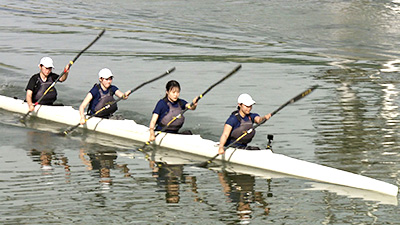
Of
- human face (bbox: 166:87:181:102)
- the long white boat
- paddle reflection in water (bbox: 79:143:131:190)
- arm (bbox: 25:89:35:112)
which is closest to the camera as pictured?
the long white boat

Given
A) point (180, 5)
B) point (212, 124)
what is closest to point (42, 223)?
point (212, 124)

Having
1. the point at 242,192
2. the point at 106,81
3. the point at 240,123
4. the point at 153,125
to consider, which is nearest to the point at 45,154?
the point at 153,125

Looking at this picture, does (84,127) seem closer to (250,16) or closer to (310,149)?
(310,149)

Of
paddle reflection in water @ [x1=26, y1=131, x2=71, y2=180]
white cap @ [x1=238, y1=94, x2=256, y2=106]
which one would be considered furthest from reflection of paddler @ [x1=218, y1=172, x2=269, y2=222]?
paddle reflection in water @ [x1=26, y1=131, x2=71, y2=180]

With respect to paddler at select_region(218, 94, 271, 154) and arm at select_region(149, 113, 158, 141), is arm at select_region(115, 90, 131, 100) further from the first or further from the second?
paddler at select_region(218, 94, 271, 154)

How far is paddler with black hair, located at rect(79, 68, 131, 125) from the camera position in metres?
18.2

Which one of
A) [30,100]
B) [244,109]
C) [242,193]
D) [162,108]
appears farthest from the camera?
[30,100]

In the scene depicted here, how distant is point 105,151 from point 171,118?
1634 mm

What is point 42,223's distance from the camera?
1219 cm

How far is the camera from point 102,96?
60.8 feet

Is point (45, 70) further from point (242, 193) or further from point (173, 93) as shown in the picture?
point (242, 193)

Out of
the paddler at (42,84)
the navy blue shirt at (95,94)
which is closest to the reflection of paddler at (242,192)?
the navy blue shirt at (95,94)

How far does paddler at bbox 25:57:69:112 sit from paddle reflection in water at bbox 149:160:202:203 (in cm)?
505

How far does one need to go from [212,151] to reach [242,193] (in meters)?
2.54
